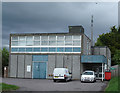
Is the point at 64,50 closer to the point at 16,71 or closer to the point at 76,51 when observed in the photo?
the point at 76,51

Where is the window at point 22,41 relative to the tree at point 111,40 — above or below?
below

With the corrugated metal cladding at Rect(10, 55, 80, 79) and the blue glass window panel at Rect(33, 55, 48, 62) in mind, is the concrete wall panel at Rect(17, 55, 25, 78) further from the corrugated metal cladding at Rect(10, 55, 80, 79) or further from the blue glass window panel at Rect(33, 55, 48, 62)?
the blue glass window panel at Rect(33, 55, 48, 62)

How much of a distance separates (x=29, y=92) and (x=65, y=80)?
37.9 ft

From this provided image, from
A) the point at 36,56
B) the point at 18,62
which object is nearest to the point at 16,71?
the point at 18,62

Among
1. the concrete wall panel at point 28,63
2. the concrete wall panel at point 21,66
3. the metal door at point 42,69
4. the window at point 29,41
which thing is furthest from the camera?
the window at point 29,41

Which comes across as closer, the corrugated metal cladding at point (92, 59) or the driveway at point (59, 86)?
the driveway at point (59, 86)

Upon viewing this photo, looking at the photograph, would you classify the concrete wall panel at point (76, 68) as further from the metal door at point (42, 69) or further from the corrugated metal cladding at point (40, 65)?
the metal door at point (42, 69)

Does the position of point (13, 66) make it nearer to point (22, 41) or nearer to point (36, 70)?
point (36, 70)

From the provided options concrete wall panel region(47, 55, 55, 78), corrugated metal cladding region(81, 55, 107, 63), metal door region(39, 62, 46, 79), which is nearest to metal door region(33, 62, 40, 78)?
metal door region(39, 62, 46, 79)

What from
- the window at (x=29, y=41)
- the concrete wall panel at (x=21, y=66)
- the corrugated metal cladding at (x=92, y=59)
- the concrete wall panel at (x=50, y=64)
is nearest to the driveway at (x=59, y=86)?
the corrugated metal cladding at (x=92, y=59)

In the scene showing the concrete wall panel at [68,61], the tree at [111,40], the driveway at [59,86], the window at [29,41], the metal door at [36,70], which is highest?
the tree at [111,40]

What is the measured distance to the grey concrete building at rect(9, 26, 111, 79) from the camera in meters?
32.7

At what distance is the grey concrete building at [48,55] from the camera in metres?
32.7

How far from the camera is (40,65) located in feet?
111
